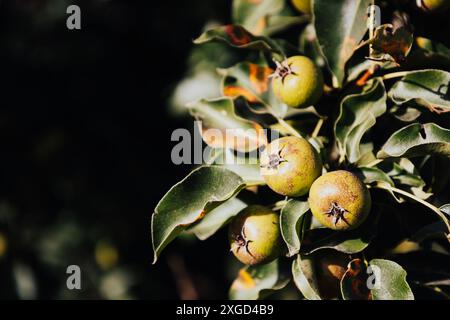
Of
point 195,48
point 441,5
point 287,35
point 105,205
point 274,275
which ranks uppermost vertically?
point 441,5

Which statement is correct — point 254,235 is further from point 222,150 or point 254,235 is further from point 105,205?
point 105,205

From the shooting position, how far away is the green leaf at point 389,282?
1519 mm

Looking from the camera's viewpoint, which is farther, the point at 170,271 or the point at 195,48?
the point at 170,271

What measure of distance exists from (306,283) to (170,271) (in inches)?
74.5

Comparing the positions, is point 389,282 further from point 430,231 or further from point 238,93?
point 238,93

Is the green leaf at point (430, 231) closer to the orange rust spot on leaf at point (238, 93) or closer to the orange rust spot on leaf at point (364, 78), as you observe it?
the orange rust spot on leaf at point (364, 78)

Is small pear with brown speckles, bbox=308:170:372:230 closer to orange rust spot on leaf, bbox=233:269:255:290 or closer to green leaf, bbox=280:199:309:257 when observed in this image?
green leaf, bbox=280:199:309:257

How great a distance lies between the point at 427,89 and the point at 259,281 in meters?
0.76

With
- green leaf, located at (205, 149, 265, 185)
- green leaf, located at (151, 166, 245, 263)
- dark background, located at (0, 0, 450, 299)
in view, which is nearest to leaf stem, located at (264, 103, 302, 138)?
A: green leaf, located at (205, 149, 265, 185)

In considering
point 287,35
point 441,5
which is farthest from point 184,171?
point 441,5

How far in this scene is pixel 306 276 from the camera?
1564 mm

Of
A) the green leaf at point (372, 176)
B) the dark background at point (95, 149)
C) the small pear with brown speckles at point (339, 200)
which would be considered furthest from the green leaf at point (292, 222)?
the dark background at point (95, 149)

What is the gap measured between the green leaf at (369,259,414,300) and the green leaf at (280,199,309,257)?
25 centimetres

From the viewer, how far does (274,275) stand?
6.01 feet
